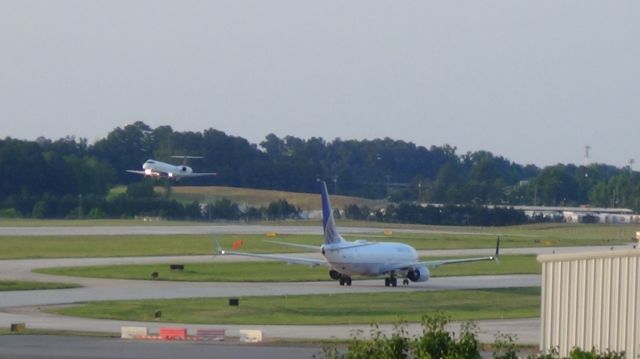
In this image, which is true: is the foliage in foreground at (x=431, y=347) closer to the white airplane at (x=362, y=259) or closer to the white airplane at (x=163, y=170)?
the white airplane at (x=362, y=259)

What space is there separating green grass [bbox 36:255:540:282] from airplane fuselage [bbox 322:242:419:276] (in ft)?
14.2

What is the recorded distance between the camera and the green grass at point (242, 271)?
59250 millimetres

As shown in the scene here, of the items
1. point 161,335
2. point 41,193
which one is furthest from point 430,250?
point 41,193

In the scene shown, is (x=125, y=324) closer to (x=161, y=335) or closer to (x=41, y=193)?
(x=161, y=335)

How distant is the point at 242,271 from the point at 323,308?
19519mm

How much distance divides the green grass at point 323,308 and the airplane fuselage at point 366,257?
4.25 m

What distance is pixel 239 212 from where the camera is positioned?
140875 mm

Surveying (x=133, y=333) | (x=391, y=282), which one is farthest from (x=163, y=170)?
(x=133, y=333)

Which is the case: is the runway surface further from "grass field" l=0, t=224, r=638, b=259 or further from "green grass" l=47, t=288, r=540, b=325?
"grass field" l=0, t=224, r=638, b=259

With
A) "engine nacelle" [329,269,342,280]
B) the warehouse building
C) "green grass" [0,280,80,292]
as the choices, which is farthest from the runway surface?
the warehouse building

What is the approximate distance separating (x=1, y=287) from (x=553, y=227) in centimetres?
8269

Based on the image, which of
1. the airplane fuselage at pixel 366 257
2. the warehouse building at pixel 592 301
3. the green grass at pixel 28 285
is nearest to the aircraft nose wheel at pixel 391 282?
the airplane fuselage at pixel 366 257

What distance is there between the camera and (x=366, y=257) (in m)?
55.6

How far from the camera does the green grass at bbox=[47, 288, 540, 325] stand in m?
41.2
